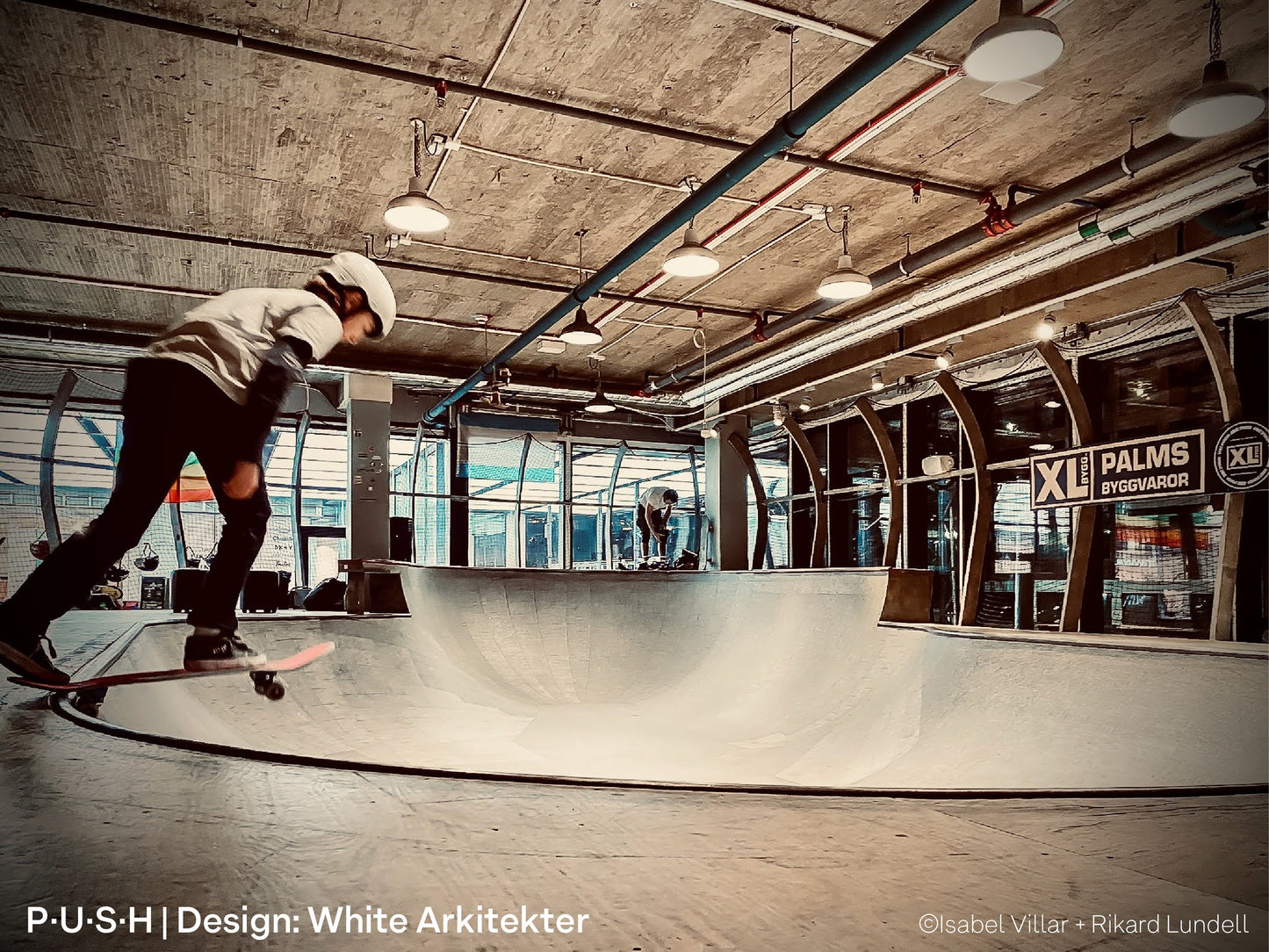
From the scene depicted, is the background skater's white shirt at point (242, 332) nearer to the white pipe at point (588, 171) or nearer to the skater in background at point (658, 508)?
the white pipe at point (588, 171)

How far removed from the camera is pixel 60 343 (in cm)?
266

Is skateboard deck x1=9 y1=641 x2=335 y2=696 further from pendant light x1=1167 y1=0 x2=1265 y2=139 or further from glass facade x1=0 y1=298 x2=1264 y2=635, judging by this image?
pendant light x1=1167 y1=0 x2=1265 y2=139

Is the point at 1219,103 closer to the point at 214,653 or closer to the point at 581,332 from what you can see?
the point at 214,653

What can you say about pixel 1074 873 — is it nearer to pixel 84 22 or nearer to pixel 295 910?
pixel 295 910

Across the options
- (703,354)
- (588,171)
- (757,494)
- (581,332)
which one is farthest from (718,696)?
(757,494)

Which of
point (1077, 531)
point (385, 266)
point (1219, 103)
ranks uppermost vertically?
point (385, 266)

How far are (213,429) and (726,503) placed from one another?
13.5 m

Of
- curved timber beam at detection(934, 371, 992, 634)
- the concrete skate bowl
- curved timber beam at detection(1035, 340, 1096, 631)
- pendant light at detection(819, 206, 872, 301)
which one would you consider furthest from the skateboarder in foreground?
curved timber beam at detection(934, 371, 992, 634)

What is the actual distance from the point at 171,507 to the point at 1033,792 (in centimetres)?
260

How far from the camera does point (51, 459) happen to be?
2182 mm

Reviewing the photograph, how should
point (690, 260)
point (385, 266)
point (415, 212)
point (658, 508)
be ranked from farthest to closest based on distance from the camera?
point (658, 508) → point (385, 266) → point (690, 260) → point (415, 212)

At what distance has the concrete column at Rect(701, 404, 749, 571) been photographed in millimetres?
15242

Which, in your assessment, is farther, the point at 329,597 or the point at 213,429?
the point at 329,597

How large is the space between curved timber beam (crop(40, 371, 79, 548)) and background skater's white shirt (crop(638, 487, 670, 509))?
1076cm
